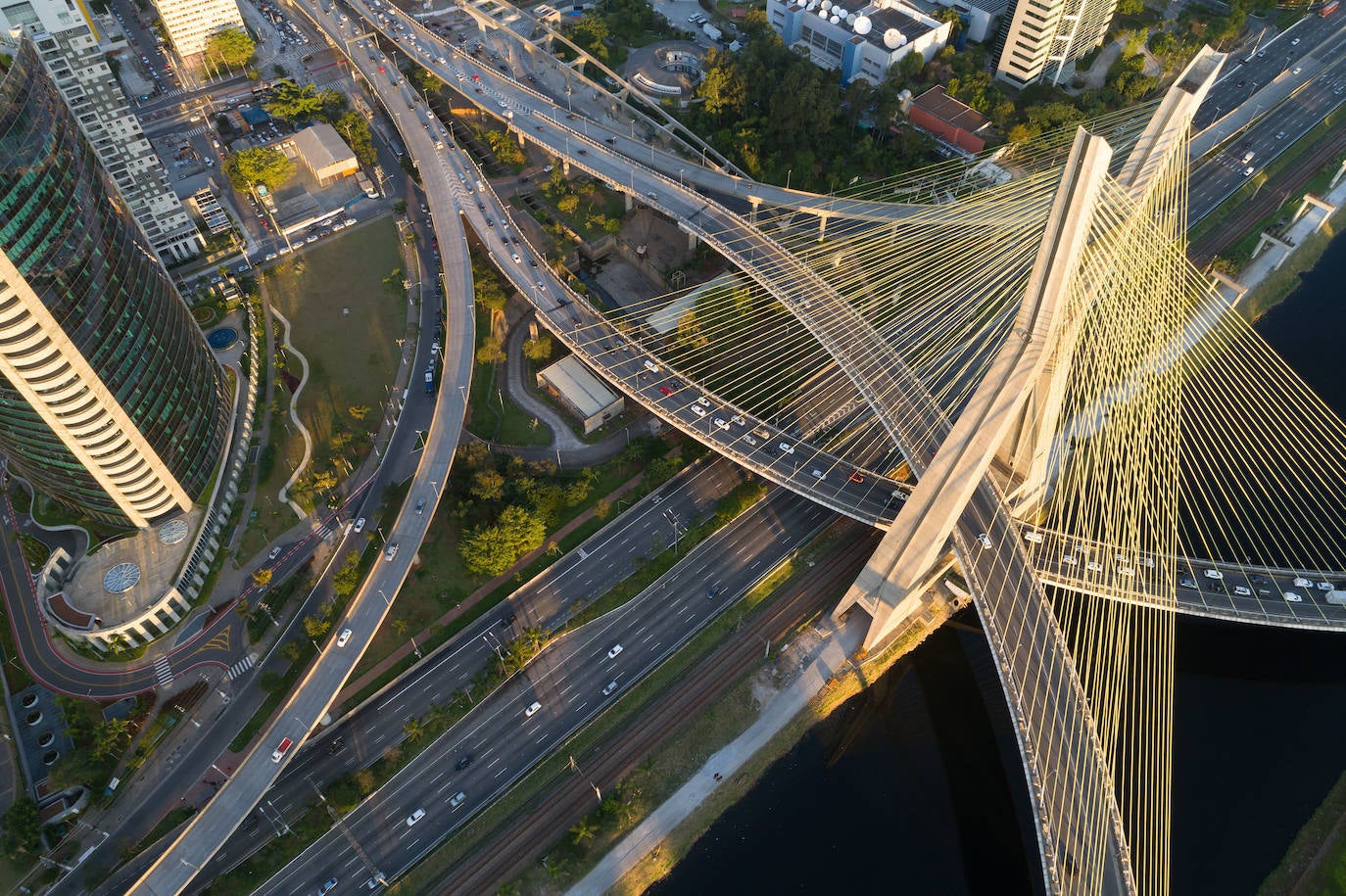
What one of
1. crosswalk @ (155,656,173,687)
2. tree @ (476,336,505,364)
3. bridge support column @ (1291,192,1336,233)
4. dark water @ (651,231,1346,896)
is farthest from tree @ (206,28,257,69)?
bridge support column @ (1291,192,1336,233)

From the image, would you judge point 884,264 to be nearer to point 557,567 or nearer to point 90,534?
point 557,567

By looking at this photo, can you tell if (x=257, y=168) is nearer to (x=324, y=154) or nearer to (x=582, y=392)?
(x=324, y=154)

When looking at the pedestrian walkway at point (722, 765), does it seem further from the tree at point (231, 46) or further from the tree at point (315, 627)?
the tree at point (231, 46)

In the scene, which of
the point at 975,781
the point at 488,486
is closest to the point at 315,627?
the point at 488,486

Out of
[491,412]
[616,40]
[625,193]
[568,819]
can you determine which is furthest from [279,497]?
[616,40]

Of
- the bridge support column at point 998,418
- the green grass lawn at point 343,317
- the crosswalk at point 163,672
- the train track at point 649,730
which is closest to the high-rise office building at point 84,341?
the crosswalk at point 163,672

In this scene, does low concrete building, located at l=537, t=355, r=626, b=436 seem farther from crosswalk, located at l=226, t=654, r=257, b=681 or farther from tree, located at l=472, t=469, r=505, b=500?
crosswalk, located at l=226, t=654, r=257, b=681
